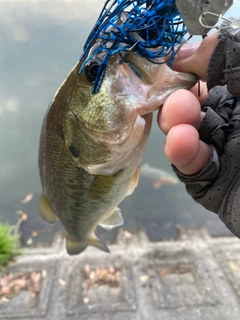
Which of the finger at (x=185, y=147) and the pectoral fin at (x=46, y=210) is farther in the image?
the pectoral fin at (x=46, y=210)

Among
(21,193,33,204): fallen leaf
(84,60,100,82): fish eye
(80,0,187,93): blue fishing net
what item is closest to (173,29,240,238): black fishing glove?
(80,0,187,93): blue fishing net

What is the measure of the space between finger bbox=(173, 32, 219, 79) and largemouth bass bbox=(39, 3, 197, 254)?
2 centimetres

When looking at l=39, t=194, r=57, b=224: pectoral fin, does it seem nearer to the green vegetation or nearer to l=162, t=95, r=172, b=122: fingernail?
l=162, t=95, r=172, b=122: fingernail

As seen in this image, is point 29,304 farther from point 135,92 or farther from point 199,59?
point 199,59

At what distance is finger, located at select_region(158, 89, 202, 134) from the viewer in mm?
722

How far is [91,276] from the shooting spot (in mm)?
2406

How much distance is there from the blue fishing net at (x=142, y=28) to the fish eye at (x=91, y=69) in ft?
0.24

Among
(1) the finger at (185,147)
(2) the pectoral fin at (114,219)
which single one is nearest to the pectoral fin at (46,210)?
(2) the pectoral fin at (114,219)

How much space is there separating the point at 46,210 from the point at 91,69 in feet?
2.91

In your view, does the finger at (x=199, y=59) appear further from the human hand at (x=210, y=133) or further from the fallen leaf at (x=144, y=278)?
the fallen leaf at (x=144, y=278)

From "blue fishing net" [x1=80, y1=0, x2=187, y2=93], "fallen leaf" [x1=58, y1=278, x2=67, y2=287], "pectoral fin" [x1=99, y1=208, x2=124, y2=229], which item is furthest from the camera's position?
"fallen leaf" [x1=58, y1=278, x2=67, y2=287]

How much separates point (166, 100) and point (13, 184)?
3346mm

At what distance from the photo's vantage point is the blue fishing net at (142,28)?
2.23 feet

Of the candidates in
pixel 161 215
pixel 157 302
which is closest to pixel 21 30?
pixel 161 215
